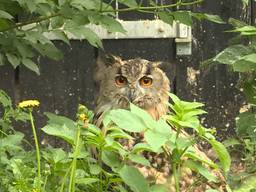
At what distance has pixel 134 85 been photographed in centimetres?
475

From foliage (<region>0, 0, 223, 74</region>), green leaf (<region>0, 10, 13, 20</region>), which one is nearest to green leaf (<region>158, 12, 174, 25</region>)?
foliage (<region>0, 0, 223, 74</region>)

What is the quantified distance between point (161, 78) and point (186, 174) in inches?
57.1

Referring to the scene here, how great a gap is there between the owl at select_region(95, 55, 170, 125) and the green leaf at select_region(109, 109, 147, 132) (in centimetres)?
223

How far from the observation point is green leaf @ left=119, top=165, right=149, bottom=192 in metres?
2.50

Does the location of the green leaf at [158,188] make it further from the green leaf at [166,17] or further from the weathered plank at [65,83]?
the weathered plank at [65,83]

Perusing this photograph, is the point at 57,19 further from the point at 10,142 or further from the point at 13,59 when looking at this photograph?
the point at 10,142

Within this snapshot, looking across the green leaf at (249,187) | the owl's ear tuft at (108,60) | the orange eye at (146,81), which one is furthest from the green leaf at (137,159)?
the owl's ear tuft at (108,60)

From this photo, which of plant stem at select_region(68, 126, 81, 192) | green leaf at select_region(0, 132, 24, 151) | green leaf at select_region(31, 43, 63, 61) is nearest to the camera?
plant stem at select_region(68, 126, 81, 192)

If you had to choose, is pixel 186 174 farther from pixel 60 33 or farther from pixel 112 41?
pixel 112 41

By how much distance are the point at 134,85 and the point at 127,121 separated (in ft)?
7.74

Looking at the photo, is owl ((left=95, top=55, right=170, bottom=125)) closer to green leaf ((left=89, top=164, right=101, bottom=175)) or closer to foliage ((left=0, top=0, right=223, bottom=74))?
foliage ((left=0, top=0, right=223, bottom=74))

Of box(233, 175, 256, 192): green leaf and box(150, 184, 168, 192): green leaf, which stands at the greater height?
box(150, 184, 168, 192): green leaf

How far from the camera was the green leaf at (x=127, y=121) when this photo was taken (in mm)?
2371

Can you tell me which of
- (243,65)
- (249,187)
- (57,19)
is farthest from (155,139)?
(57,19)
